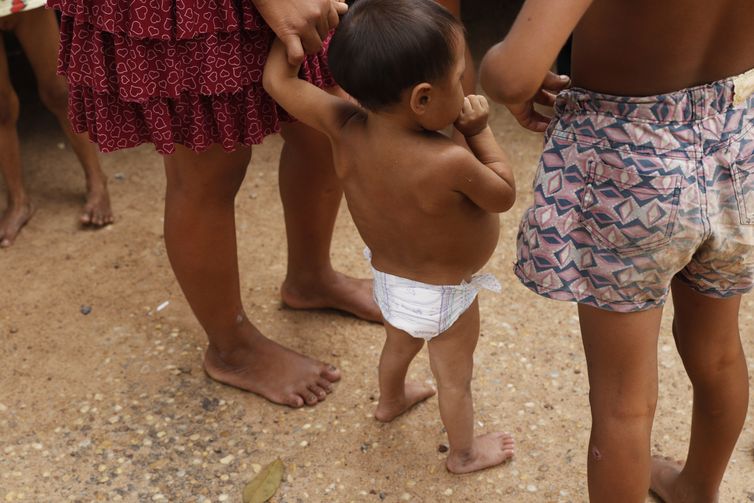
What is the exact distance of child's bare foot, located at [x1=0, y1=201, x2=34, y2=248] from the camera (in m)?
3.09

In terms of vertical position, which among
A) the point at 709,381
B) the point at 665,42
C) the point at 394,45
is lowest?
the point at 709,381

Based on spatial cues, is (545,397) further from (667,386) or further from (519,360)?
A: (667,386)

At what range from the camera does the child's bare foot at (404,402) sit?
7.32ft

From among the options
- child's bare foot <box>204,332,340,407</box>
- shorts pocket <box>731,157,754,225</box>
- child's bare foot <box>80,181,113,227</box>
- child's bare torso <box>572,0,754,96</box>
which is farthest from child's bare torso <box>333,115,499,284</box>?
child's bare foot <box>80,181,113,227</box>

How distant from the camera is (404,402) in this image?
7.37ft

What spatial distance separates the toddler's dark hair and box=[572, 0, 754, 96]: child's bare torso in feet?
0.80

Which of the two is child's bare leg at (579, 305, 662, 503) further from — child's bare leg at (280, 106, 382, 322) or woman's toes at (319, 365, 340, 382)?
child's bare leg at (280, 106, 382, 322)

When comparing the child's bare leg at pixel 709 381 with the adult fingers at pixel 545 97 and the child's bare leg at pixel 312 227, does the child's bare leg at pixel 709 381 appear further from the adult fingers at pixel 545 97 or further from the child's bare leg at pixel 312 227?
the child's bare leg at pixel 312 227

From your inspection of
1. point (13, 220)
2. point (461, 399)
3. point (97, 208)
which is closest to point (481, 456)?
point (461, 399)

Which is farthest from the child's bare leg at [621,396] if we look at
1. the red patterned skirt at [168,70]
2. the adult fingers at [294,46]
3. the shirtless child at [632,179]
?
the red patterned skirt at [168,70]

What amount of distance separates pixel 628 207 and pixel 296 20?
29.0 inches

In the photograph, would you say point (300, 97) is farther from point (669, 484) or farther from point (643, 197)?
point (669, 484)

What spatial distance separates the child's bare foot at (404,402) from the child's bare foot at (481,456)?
199mm

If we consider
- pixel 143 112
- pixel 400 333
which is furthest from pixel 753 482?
pixel 143 112
